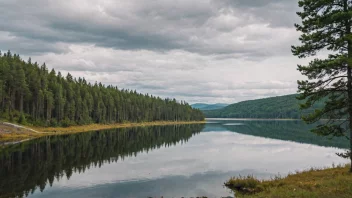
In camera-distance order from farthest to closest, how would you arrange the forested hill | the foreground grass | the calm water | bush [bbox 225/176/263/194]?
the forested hill, the calm water, bush [bbox 225/176/263/194], the foreground grass

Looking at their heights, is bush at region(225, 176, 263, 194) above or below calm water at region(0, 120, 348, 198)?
above

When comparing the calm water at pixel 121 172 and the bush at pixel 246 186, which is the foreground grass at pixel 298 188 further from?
the calm water at pixel 121 172

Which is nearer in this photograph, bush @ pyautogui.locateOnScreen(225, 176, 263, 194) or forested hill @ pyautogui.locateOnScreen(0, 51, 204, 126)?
bush @ pyautogui.locateOnScreen(225, 176, 263, 194)

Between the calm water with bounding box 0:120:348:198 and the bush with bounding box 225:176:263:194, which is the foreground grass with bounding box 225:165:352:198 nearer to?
the bush with bounding box 225:176:263:194

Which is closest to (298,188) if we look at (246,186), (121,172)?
(246,186)

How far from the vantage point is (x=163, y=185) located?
94.8 feet

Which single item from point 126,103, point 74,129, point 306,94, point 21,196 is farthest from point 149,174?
point 126,103

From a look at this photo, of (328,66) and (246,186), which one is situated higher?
(328,66)

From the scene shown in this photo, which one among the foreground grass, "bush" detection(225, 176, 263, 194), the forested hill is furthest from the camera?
the forested hill

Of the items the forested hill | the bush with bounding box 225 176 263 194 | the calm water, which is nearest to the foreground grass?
the bush with bounding box 225 176 263 194

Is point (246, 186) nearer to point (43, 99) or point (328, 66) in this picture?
point (328, 66)

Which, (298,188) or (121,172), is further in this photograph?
(121,172)

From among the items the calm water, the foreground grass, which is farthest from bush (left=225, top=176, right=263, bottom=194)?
the calm water

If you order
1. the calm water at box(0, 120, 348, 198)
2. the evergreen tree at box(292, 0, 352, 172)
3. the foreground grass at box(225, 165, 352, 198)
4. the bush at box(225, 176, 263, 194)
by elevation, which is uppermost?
the evergreen tree at box(292, 0, 352, 172)
